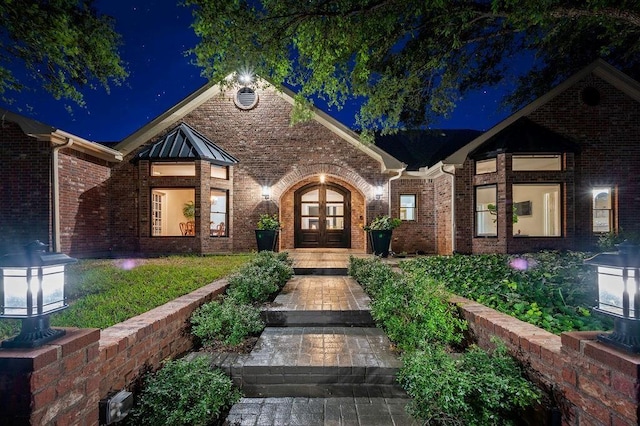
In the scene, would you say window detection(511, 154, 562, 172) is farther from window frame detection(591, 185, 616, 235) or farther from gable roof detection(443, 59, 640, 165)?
window frame detection(591, 185, 616, 235)

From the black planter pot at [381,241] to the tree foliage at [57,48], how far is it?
816 centimetres

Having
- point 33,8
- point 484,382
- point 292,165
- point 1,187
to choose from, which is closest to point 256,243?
point 292,165

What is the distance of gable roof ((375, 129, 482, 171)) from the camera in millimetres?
13156

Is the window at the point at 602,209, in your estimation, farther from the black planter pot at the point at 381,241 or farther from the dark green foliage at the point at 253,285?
the dark green foliage at the point at 253,285

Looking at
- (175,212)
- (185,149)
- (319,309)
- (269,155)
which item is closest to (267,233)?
(269,155)

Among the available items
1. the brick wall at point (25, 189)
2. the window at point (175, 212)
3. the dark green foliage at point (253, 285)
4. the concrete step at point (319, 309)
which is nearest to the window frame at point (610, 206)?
the concrete step at point (319, 309)

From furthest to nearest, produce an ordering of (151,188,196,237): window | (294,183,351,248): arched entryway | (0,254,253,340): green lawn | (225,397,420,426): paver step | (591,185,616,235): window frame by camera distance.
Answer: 1. (151,188,196,237): window
2. (294,183,351,248): arched entryway
3. (591,185,616,235): window frame
4. (0,254,253,340): green lawn
5. (225,397,420,426): paver step

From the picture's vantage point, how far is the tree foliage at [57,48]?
6.44 metres

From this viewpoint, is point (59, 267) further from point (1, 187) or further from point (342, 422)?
point (1, 187)

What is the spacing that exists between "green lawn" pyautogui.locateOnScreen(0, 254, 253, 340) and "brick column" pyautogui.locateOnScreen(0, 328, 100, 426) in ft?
1.61

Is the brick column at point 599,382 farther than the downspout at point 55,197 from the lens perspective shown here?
No

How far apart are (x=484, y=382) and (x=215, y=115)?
1083 centimetres

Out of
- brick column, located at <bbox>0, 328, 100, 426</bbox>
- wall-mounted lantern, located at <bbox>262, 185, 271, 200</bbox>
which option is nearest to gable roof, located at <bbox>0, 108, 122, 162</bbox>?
wall-mounted lantern, located at <bbox>262, 185, 271, 200</bbox>

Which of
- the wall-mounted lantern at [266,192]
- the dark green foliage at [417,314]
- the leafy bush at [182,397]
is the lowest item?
the leafy bush at [182,397]
